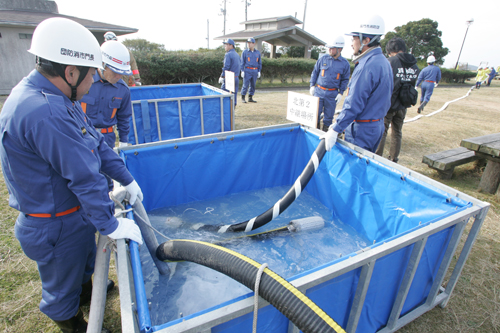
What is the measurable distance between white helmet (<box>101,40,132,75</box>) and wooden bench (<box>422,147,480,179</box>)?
4978mm

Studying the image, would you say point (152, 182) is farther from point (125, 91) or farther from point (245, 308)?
point (245, 308)

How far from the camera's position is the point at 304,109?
4020mm

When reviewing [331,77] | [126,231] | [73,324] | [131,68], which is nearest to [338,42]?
[331,77]

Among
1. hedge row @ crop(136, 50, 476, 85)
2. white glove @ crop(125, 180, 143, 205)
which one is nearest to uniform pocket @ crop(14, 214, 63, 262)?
white glove @ crop(125, 180, 143, 205)

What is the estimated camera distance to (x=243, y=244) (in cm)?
304

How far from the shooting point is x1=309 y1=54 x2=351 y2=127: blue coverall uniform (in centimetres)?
607

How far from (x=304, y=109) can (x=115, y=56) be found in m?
2.53

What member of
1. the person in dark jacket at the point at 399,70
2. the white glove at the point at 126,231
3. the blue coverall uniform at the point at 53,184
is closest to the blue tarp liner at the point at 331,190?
the white glove at the point at 126,231

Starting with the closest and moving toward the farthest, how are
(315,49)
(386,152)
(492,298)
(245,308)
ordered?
(245,308) < (492,298) < (386,152) < (315,49)

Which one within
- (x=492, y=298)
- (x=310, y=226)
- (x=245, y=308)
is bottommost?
(x=492, y=298)

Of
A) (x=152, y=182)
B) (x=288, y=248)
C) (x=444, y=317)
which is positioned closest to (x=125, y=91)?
(x=152, y=182)

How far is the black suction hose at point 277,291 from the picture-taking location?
117 cm

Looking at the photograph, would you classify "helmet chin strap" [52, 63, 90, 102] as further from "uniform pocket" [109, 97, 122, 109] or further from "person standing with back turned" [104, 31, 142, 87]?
"person standing with back turned" [104, 31, 142, 87]

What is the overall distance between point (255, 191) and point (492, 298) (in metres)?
2.80
